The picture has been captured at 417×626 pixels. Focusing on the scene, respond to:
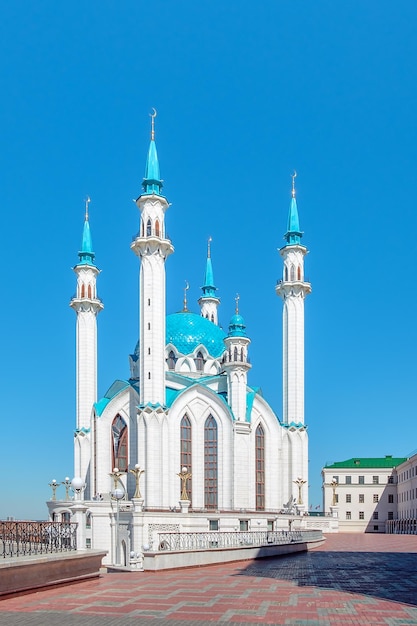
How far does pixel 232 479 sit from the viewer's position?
4869cm

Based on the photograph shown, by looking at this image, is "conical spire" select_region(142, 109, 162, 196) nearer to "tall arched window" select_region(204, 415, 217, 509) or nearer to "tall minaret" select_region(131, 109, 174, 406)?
"tall minaret" select_region(131, 109, 174, 406)

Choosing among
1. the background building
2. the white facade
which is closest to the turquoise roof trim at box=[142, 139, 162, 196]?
the white facade

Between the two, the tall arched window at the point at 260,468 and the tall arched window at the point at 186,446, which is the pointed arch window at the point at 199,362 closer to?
the tall arched window at the point at 260,468

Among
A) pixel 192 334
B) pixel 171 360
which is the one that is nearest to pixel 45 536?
pixel 171 360

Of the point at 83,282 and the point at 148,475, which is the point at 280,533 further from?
the point at 83,282

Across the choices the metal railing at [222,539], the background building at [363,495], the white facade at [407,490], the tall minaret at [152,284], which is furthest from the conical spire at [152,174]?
the background building at [363,495]

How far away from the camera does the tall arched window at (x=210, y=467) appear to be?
4925 centimetres

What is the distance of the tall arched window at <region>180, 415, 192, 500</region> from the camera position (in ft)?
160

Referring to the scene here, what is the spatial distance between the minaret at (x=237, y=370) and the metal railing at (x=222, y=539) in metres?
17.0

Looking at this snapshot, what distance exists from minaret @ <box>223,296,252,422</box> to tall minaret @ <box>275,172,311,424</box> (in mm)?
4027

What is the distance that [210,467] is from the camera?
49.4m

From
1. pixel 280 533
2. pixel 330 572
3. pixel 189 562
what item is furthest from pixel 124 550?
pixel 330 572

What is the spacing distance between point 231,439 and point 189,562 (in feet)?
94.4

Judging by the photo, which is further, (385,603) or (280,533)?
(280,533)
